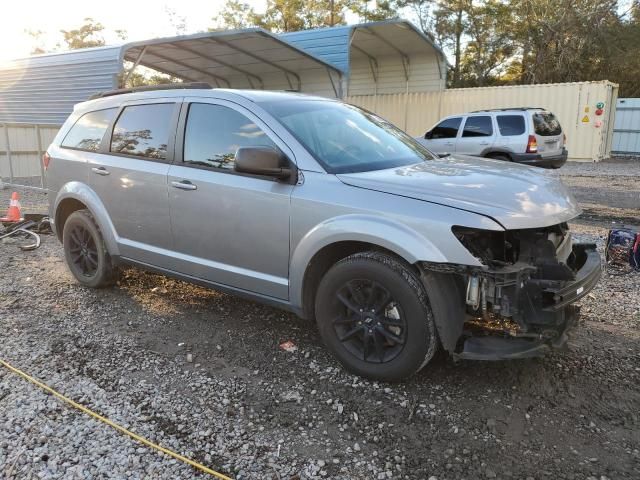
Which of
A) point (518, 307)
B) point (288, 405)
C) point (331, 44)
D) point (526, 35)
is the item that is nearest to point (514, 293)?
point (518, 307)

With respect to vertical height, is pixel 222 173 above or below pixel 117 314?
above

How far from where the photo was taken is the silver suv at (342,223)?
2943 mm

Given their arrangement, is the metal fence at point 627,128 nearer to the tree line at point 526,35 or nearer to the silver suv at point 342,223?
the tree line at point 526,35

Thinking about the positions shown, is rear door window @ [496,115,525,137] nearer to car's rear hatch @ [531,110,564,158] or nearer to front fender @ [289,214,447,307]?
car's rear hatch @ [531,110,564,158]

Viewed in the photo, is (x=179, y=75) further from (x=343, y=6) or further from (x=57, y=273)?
(x=343, y=6)

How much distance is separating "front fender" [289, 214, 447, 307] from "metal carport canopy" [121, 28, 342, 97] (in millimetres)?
12480

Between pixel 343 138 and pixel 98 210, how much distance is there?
239 cm

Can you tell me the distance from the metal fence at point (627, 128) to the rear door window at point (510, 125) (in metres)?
10.6

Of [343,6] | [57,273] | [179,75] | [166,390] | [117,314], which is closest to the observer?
[166,390]

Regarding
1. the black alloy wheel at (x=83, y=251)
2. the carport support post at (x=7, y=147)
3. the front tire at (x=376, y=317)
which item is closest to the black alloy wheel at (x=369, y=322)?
the front tire at (x=376, y=317)

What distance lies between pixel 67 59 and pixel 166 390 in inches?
587

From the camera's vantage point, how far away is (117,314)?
15.2 feet

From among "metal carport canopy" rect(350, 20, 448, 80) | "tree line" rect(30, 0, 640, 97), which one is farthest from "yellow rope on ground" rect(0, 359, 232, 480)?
"tree line" rect(30, 0, 640, 97)

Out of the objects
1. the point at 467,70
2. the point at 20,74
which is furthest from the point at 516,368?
the point at 467,70
